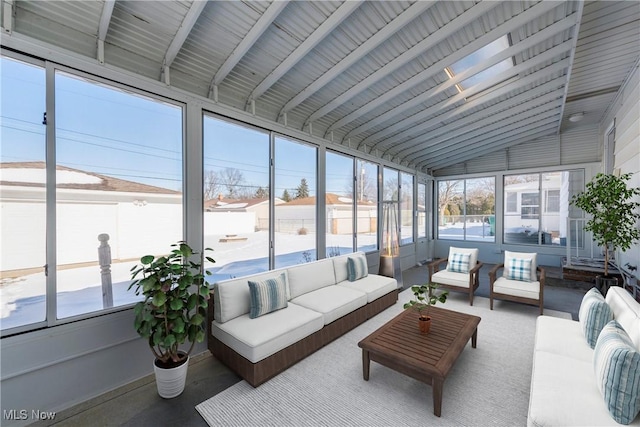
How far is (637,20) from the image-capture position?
3316mm

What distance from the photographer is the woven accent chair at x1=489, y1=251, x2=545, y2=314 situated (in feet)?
12.8

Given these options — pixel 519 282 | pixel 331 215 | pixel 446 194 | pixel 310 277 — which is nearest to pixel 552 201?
pixel 446 194

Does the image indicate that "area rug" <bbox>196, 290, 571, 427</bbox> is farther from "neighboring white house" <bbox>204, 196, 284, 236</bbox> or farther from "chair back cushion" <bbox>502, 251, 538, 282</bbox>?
"neighboring white house" <bbox>204, 196, 284, 236</bbox>

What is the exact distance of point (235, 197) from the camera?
3.58 meters

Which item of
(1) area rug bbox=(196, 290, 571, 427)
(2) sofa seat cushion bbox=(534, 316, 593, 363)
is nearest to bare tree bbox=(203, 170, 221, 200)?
(1) area rug bbox=(196, 290, 571, 427)

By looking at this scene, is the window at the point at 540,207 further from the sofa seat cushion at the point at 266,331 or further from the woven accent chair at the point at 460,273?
the sofa seat cushion at the point at 266,331

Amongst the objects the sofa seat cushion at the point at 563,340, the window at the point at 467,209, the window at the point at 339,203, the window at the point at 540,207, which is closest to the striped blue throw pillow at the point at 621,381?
the sofa seat cushion at the point at 563,340

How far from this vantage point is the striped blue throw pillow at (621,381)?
4.80ft

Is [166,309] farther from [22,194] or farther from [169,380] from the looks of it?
[22,194]

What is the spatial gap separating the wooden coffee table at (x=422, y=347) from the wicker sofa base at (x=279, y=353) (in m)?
0.66

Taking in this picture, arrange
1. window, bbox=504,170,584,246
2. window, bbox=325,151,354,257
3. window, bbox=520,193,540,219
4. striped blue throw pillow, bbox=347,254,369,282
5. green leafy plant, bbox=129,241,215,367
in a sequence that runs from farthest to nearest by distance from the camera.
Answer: window, bbox=520,193,540,219 < window, bbox=504,170,584,246 < window, bbox=325,151,354,257 < striped blue throw pillow, bbox=347,254,369,282 < green leafy plant, bbox=129,241,215,367

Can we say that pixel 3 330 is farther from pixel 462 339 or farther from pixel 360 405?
pixel 462 339

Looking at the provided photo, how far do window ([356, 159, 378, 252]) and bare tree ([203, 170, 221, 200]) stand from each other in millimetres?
3136

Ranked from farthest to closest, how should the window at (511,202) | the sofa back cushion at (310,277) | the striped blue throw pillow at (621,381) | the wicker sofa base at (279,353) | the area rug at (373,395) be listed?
1. the window at (511,202)
2. the sofa back cushion at (310,277)
3. the wicker sofa base at (279,353)
4. the area rug at (373,395)
5. the striped blue throw pillow at (621,381)
